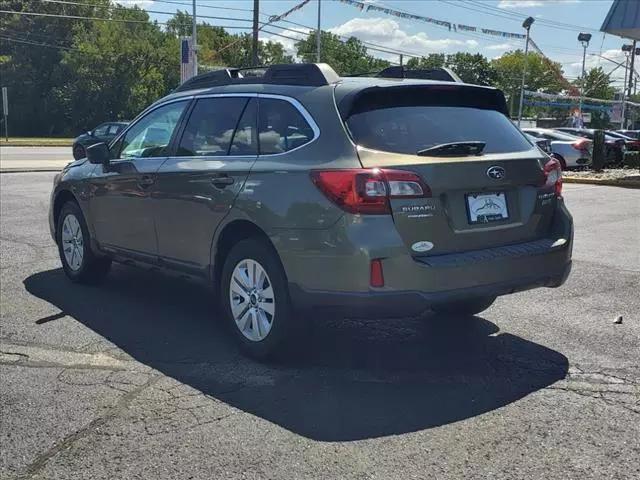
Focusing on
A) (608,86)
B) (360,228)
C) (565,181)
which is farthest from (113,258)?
(608,86)

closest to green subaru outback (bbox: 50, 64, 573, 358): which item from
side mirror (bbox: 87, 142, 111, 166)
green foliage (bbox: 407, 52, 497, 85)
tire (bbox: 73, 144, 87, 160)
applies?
side mirror (bbox: 87, 142, 111, 166)

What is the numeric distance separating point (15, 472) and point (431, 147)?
2.85 m

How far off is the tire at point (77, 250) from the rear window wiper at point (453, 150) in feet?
11.6

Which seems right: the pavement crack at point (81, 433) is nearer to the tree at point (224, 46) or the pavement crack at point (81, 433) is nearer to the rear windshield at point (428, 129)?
the rear windshield at point (428, 129)

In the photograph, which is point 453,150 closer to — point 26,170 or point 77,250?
point 77,250

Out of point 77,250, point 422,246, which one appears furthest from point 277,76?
point 77,250

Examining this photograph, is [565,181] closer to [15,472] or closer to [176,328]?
[176,328]

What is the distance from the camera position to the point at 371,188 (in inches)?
156

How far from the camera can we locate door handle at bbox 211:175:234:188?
187 inches

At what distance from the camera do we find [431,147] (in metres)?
4.27

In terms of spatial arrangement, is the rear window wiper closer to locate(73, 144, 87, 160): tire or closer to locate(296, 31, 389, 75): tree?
locate(73, 144, 87, 160): tire

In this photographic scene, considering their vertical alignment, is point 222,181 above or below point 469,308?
above

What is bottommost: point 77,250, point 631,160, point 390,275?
point 77,250

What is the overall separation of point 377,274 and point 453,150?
948mm
